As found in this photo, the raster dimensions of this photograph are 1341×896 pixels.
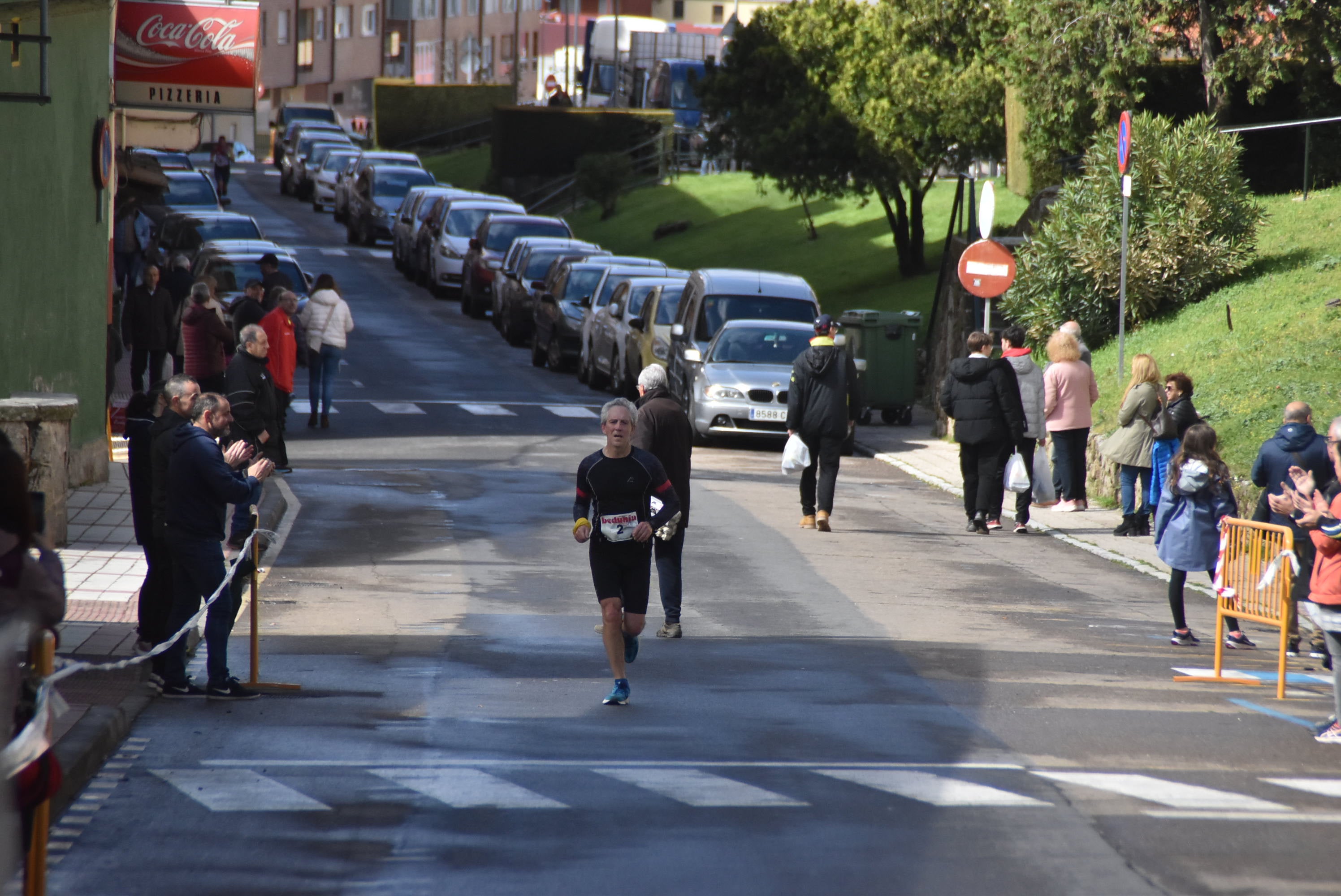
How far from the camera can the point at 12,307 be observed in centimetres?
1492

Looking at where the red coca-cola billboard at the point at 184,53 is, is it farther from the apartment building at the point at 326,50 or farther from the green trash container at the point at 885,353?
the apartment building at the point at 326,50

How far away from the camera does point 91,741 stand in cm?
781

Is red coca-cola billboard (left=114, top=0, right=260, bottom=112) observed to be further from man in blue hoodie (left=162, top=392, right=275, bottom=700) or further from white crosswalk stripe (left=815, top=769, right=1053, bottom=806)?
white crosswalk stripe (left=815, top=769, right=1053, bottom=806)

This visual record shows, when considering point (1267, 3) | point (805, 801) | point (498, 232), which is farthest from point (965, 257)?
point (498, 232)

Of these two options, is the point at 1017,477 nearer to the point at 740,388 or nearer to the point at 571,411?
the point at 740,388

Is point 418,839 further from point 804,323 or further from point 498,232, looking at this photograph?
point 498,232

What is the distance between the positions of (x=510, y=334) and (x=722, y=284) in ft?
30.8

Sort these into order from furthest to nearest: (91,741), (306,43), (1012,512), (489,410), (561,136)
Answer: (306,43) → (561,136) → (489,410) → (1012,512) → (91,741)

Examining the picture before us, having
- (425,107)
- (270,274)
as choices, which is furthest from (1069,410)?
(425,107)

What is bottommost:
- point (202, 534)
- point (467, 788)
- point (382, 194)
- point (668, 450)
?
point (467, 788)

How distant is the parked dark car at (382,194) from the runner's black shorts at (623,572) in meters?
37.8

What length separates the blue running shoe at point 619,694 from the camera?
912 centimetres

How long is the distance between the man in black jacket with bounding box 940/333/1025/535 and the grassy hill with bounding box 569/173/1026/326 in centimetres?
1623

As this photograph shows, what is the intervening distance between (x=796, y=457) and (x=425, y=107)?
60.7 m
